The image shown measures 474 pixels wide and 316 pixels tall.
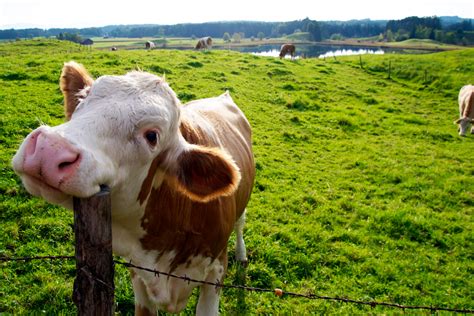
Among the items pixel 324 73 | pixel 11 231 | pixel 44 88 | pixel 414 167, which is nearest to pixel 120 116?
pixel 11 231

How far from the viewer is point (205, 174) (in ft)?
8.99

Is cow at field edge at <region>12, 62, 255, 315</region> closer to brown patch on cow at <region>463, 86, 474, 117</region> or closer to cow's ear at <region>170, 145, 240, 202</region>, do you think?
cow's ear at <region>170, 145, 240, 202</region>

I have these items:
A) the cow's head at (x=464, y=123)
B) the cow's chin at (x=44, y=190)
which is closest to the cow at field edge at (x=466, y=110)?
the cow's head at (x=464, y=123)

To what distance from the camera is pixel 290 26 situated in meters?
176

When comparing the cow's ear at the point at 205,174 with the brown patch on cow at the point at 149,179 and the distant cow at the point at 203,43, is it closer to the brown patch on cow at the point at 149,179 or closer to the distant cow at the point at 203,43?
the brown patch on cow at the point at 149,179

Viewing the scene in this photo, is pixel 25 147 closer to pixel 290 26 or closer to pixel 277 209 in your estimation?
pixel 277 209

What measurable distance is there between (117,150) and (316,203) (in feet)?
19.2

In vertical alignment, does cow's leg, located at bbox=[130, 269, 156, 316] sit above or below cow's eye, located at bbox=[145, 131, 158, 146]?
below

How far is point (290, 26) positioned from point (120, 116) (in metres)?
184

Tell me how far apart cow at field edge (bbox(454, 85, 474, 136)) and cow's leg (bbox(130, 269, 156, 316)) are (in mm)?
12854

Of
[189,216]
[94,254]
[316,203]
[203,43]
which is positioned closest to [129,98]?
[94,254]

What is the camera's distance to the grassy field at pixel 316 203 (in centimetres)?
493

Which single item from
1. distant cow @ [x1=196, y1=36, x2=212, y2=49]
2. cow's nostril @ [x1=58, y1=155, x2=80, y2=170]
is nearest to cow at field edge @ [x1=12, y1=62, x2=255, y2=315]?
cow's nostril @ [x1=58, y1=155, x2=80, y2=170]

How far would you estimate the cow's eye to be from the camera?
2.48 metres
